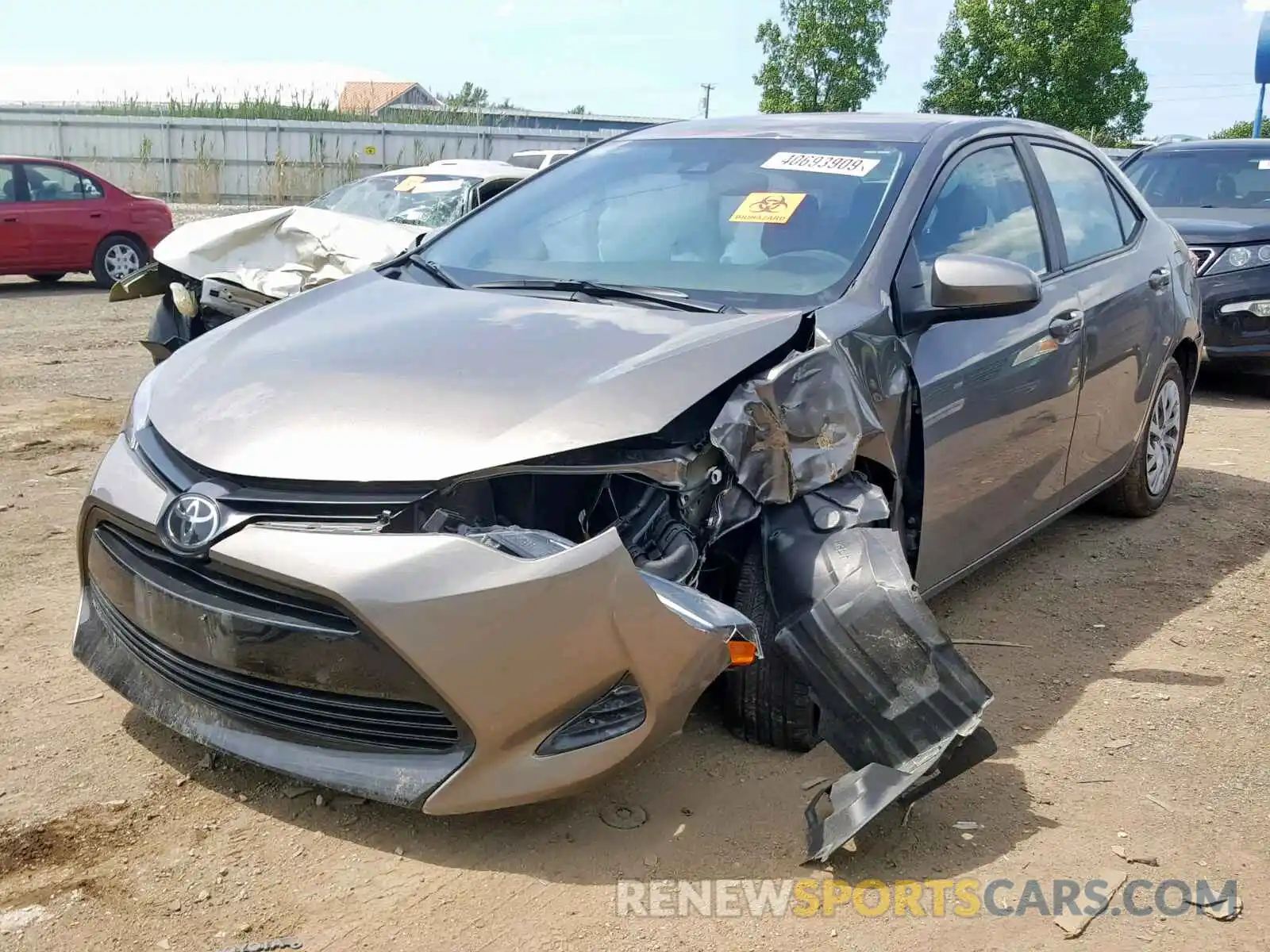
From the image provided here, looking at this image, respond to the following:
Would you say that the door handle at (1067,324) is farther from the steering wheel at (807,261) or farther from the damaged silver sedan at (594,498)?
the steering wheel at (807,261)

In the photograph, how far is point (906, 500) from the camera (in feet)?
11.5

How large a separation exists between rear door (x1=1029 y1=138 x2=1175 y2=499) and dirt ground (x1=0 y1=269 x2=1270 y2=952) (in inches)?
28.9

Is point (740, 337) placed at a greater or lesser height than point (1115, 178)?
lesser

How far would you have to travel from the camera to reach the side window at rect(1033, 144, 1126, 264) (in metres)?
4.57

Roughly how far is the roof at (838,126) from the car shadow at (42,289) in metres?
10.6

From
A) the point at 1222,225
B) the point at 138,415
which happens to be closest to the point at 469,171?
the point at 1222,225

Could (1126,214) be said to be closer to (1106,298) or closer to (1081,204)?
(1081,204)

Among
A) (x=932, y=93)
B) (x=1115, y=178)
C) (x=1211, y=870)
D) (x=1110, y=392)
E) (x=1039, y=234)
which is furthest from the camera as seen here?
(x=932, y=93)

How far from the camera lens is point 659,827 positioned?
2.91 metres

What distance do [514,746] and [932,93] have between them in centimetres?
3949

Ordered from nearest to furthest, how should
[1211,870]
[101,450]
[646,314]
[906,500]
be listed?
[1211,870], [646,314], [906,500], [101,450]

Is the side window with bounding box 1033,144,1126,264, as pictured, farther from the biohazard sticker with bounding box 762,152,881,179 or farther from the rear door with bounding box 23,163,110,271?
the rear door with bounding box 23,163,110,271

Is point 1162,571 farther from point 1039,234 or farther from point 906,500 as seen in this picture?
point 906,500

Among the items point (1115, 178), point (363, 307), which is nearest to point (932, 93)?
point (1115, 178)
